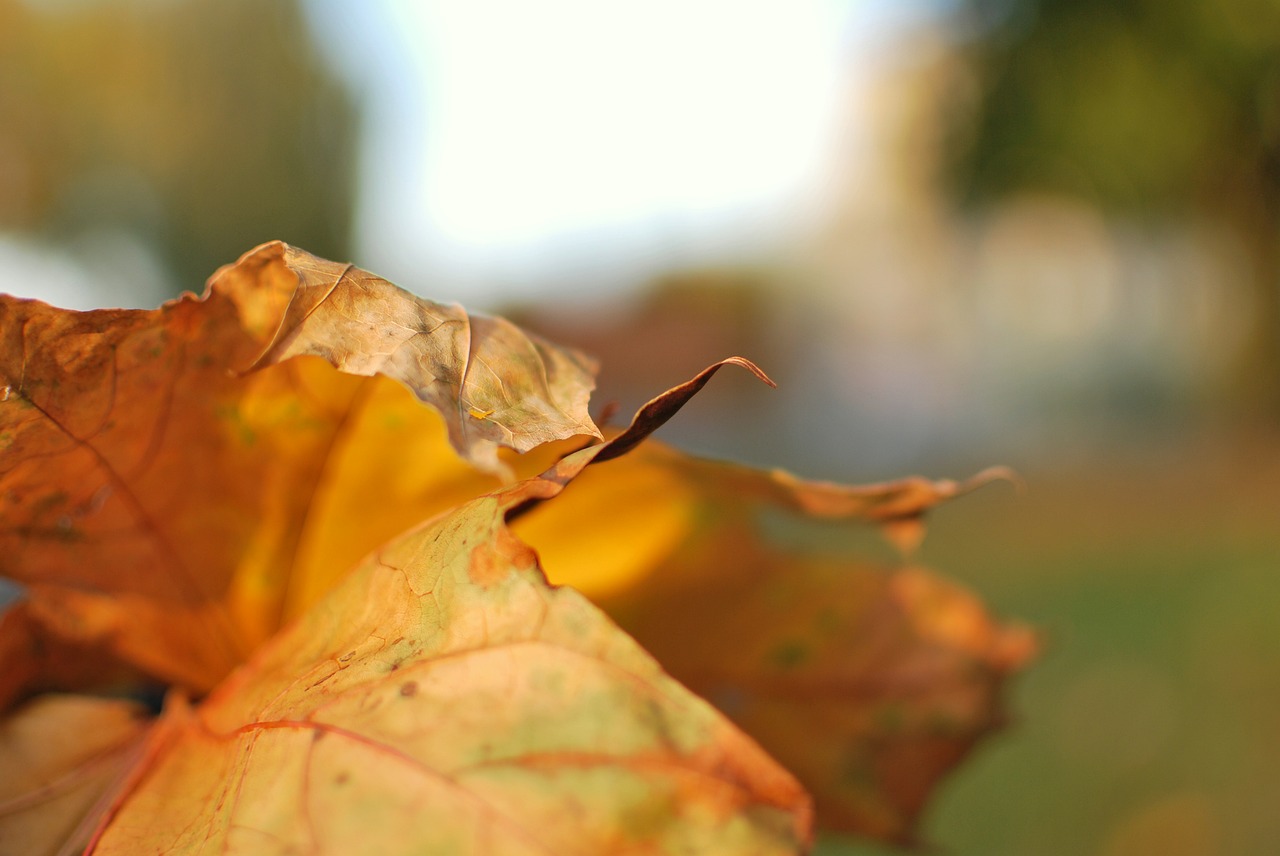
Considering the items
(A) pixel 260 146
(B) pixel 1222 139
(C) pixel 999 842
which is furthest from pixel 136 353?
(A) pixel 260 146

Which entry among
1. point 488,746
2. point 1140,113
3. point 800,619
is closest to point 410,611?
point 488,746

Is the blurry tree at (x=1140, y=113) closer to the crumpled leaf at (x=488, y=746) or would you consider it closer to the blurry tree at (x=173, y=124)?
the blurry tree at (x=173, y=124)

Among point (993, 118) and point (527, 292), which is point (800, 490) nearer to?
point (993, 118)

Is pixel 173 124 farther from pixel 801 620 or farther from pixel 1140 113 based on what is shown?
pixel 801 620

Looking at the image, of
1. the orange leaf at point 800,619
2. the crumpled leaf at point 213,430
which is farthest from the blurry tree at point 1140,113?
the crumpled leaf at point 213,430

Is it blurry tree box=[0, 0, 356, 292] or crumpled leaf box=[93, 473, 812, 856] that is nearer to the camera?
crumpled leaf box=[93, 473, 812, 856]

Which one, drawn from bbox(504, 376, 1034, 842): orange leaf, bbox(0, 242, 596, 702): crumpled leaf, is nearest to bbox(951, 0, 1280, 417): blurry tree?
bbox(504, 376, 1034, 842): orange leaf

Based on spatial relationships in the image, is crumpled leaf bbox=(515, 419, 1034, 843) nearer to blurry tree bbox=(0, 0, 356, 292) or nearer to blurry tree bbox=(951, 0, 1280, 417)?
blurry tree bbox=(951, 0, 1280, 417)
